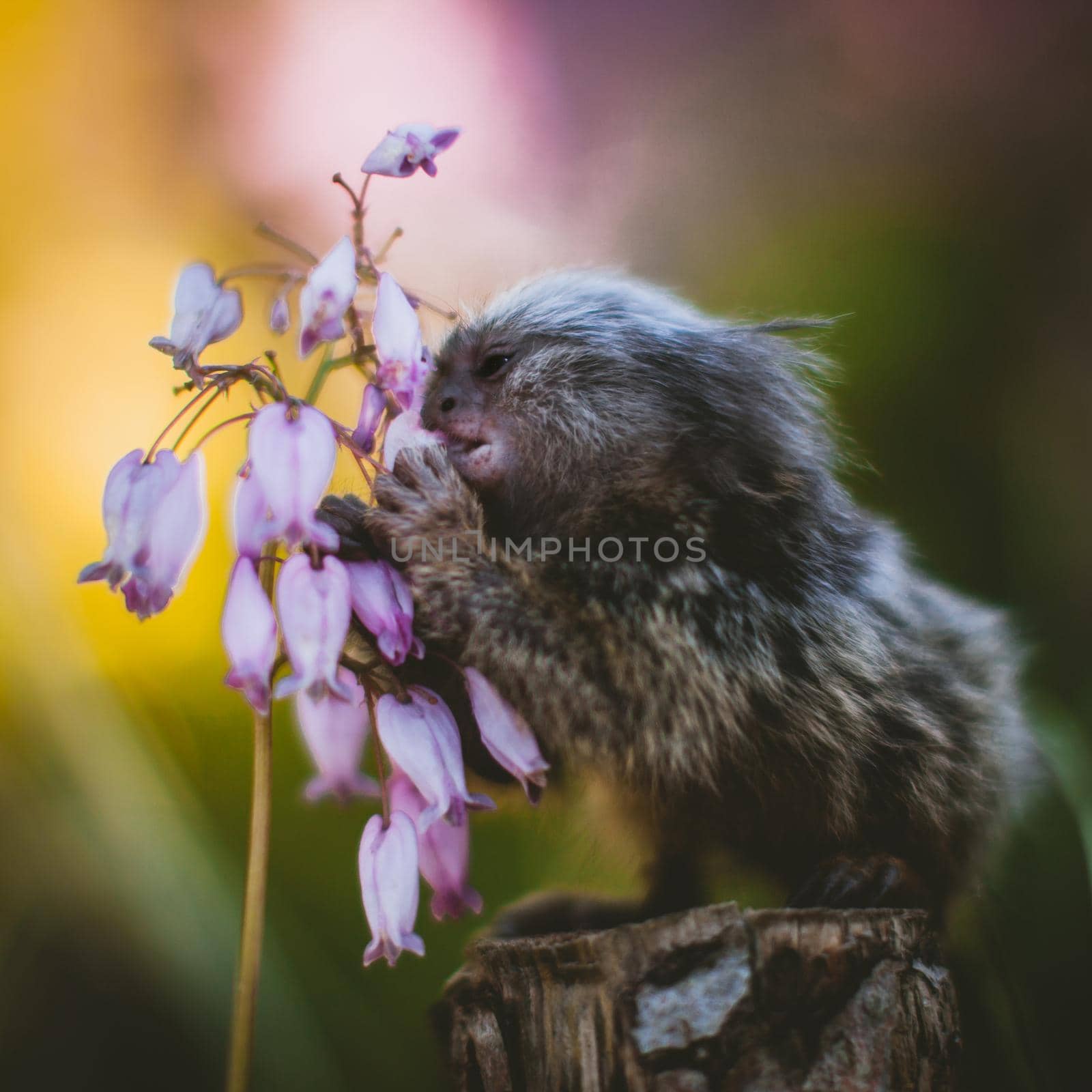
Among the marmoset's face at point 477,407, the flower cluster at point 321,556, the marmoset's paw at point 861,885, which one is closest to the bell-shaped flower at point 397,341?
the flower cluster at point 321,556

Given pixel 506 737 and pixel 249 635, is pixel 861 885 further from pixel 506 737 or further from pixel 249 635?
pixel 249 635

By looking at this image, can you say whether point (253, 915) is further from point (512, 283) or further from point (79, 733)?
point (512, 283)

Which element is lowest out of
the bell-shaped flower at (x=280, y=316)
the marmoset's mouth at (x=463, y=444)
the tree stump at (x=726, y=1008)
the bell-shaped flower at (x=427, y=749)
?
the tree stump at (x=726, y=1008)

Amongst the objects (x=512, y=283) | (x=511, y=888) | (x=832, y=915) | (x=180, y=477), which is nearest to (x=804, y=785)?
(x=832, y=915)

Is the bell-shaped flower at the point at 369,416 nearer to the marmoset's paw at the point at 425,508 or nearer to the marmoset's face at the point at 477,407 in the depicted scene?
the marmoset's paw at the point at 425,508

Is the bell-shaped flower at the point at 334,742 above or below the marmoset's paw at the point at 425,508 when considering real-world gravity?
below

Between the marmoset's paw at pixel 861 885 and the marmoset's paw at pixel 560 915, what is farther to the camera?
the marmoset's paw at pixel 560 915

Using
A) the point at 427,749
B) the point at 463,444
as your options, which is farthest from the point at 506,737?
the point at 463,444
